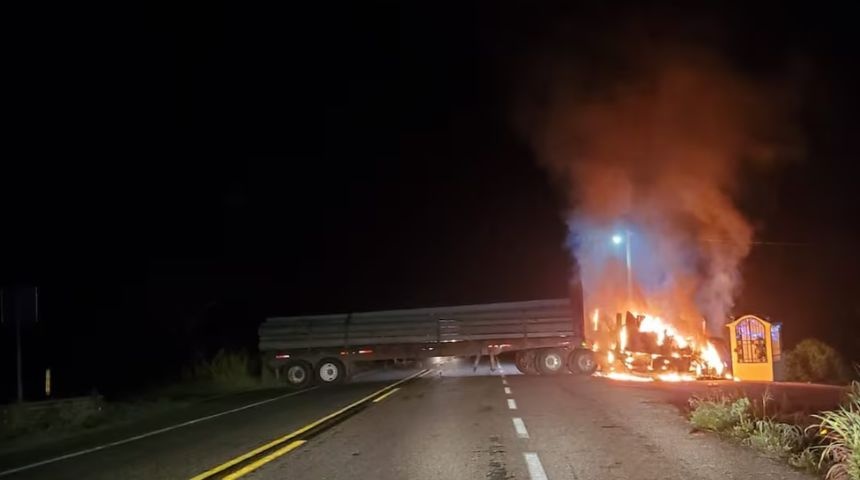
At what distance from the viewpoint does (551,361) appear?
27672mm

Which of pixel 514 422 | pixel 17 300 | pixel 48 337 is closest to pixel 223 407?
pixel 17 300

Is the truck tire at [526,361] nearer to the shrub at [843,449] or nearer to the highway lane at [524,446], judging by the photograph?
the highway lane at [524,446]

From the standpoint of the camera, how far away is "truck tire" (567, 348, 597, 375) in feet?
89.8

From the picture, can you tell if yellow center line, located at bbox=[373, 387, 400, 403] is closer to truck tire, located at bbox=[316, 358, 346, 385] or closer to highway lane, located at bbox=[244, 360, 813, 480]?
highway lane, located at bbox=[244, 360, 813, 480]

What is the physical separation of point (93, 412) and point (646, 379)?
1561 centimetres

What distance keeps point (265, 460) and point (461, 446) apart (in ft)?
8.55

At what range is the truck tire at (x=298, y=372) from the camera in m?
29.1

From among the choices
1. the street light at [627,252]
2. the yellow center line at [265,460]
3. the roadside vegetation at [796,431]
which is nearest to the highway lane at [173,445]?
the yellow center line at [265,460]

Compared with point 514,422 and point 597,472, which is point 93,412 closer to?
point 514,422

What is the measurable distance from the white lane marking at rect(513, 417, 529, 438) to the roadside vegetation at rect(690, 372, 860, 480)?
258 centimetres

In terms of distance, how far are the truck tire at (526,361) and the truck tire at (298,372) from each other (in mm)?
7833

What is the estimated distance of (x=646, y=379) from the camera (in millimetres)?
23703

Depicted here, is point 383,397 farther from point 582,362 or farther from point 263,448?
point 582,362

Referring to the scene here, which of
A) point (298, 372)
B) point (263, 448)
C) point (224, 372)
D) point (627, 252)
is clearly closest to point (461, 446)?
point (263, 448)
